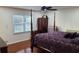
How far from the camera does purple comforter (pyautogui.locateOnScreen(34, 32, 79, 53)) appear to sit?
1.10 m

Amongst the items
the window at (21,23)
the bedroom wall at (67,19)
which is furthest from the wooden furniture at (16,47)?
the bedroom wall at (67,19)

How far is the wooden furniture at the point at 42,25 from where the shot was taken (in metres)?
1.19

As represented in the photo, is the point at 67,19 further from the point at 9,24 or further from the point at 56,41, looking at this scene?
the point at 9,24

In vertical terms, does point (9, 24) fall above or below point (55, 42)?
above

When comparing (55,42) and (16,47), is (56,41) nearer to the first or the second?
(55,42)

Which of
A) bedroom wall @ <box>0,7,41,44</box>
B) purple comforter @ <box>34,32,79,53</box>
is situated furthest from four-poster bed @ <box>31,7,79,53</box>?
bedroom wall @ <box>0,7,41,44</box>

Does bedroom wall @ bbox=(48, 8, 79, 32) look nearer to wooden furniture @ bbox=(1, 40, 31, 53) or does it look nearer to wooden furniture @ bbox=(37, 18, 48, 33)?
wooden furniture @ bbox=(37, 18, 48, 33)

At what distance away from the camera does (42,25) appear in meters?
1.20

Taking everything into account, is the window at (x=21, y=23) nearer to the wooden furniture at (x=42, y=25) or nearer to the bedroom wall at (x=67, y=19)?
the wooden furniture at (x=42, y=25)

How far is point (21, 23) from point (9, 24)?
140 mm

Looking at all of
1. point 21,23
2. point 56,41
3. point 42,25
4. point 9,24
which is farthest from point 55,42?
point 9,24

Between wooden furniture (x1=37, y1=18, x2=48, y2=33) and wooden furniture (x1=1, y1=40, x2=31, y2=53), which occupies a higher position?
wooden furniture (x1=37, y1=18, x2=48, y2=33)

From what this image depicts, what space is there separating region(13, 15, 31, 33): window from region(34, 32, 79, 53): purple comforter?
0.55 ft
